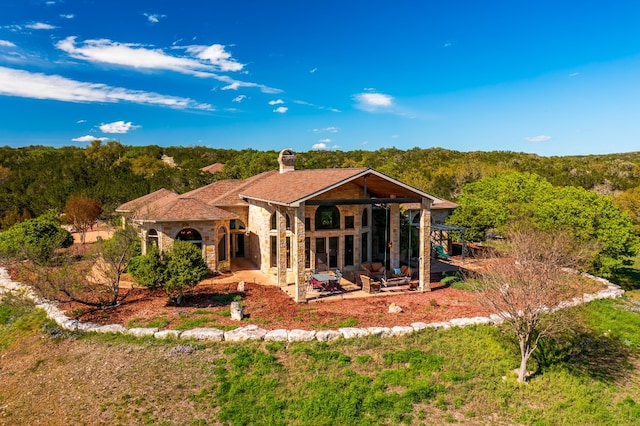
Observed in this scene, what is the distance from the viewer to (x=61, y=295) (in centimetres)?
1611

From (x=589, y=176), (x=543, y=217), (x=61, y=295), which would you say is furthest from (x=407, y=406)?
(x=589, y=176)

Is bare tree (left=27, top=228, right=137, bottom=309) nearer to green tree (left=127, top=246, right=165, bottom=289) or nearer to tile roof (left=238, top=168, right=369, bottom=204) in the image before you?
green tree (left=127, top=246, right=165, bottom=289)

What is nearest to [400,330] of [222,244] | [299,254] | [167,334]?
[299,254]

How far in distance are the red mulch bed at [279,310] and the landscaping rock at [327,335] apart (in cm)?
79

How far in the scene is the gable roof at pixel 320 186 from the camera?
17.0 metres

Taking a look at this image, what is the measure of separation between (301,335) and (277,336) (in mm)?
754

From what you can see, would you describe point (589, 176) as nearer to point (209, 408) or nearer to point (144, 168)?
point (209, 408)

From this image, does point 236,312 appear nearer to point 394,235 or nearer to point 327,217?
point 327,217

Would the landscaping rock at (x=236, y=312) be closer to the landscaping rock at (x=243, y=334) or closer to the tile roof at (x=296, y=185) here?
the landscaping rock at (x=243, y=334)

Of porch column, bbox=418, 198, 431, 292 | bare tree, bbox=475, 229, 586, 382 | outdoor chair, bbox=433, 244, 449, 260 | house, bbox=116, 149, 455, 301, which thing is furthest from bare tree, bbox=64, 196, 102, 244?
bare tree, bbox=475, 229, 586, 382

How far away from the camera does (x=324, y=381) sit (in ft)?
35.7

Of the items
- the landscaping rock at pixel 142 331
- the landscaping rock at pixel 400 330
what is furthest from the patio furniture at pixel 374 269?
the landscaping rock at pixel 142 331

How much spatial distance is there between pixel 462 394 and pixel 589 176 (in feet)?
160

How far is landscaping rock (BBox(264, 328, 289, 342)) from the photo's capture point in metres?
13.0
